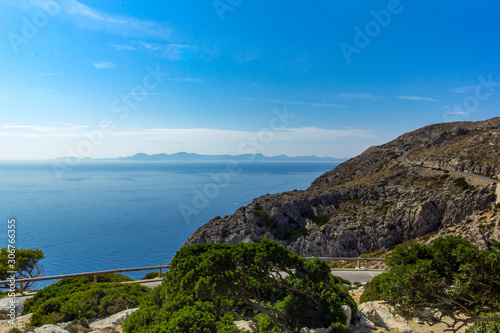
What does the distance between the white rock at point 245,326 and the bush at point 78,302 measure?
479cm

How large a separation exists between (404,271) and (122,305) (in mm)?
10063

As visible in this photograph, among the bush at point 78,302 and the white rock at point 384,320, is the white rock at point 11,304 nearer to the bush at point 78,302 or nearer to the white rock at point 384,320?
the bush at point 78,302

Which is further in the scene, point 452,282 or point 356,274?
point 356,274

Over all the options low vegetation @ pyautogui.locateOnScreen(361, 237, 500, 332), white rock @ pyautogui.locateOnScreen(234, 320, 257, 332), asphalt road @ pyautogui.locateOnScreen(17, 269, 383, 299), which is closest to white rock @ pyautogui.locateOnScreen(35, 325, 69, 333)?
white rock @ pyautogui.locateOnScreen(234, 320, 257, 332)

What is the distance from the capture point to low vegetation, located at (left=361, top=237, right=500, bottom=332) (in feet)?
21.1

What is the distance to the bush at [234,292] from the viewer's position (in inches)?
327

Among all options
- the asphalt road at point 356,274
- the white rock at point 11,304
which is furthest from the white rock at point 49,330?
the asphalt road at point 356,274

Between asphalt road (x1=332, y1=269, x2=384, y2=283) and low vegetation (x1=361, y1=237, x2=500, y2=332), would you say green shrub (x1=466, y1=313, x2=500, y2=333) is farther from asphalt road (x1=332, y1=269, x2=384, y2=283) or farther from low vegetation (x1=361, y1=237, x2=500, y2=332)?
asphalt road (x1=332, y1=269, x2=384, y2=283)

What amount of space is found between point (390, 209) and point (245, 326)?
44.1m

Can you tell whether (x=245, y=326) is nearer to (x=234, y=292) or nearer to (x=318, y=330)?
(x=234, y=292)

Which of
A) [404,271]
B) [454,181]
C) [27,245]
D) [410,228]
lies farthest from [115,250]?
[404,271]

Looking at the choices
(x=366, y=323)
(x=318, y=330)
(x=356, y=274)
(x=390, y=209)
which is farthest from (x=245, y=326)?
(x=390, y=209)

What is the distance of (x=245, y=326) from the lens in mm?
9750

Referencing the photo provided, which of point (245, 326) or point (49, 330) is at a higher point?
point (49, 330)
